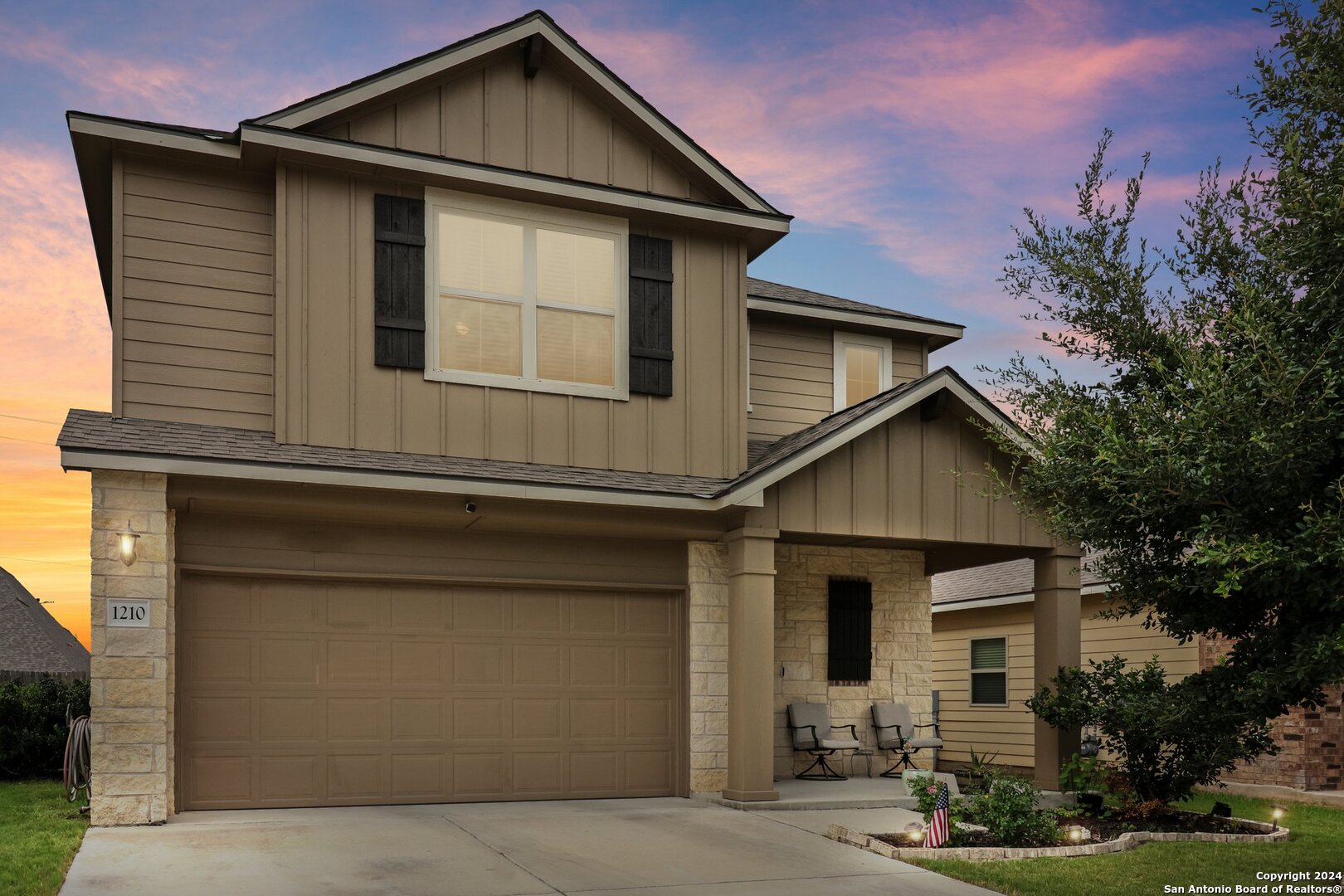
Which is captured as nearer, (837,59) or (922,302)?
(837,59)

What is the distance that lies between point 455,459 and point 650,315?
8.55 feet

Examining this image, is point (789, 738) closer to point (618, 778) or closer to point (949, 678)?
point (618, 778)

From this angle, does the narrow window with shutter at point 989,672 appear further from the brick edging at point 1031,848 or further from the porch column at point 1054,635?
the brick edging at point 1031,848

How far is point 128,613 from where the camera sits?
31.5 feet

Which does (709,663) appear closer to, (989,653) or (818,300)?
(818,300)

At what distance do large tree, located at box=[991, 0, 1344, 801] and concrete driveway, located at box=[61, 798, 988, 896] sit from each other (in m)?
2.48

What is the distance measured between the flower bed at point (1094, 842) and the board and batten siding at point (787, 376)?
5815 mm

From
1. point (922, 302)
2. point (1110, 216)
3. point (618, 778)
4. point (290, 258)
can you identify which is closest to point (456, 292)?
point (290, 258)

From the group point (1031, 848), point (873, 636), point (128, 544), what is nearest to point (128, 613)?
point (128, 544)

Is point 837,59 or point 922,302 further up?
point 837,59

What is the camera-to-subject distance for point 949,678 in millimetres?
20578

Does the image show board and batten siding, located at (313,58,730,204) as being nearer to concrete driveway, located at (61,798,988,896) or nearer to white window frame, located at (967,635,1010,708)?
concrete driveway, located at (61,798,988,896)

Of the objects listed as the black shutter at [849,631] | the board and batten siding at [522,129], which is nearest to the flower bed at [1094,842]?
the black shutter at [849,631]

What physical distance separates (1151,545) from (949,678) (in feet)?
43.9
